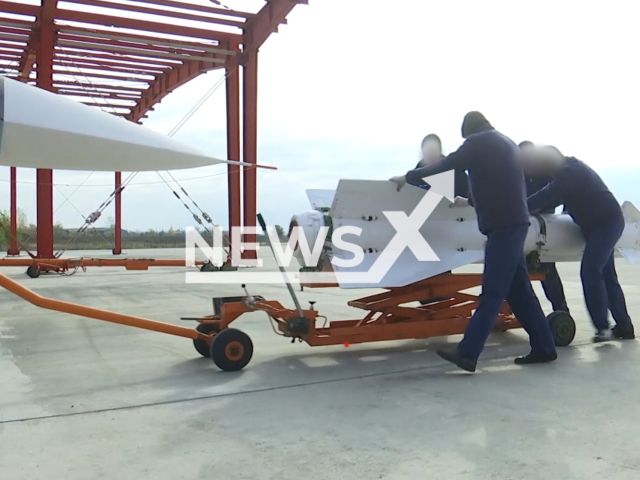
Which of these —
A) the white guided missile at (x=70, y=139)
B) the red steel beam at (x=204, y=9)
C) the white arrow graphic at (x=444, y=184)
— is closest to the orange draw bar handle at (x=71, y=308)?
the white guided missile at (x=70, y=139)

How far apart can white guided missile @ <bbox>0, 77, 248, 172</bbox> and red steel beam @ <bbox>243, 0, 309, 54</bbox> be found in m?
9.55

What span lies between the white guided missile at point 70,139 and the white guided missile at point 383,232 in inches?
42.9

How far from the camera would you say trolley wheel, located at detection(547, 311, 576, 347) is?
445cm

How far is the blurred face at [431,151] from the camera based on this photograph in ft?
15.8

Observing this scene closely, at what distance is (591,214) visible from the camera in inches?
180

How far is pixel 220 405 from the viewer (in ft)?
9.76

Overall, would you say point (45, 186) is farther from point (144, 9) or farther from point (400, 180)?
point (400, 180)

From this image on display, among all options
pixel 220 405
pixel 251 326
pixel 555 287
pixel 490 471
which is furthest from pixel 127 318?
pixel 555 287

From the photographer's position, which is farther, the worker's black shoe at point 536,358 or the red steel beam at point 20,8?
the red steel beam at point 20,8

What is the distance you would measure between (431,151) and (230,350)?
2.43m

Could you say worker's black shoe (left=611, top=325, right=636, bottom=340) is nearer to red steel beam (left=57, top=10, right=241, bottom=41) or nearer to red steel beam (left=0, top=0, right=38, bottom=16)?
red steel beam (left=57, top=10, right=241, bottom=41)

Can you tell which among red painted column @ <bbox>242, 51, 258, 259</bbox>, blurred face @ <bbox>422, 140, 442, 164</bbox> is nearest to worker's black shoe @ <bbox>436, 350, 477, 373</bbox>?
blurred face @ <bbox>422, 140, 442, 164</bbox>

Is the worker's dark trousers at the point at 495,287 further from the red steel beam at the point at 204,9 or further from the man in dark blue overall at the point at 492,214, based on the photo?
the red steel beam at the point at 204,9

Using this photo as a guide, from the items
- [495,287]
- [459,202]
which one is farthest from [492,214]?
[459,202]
